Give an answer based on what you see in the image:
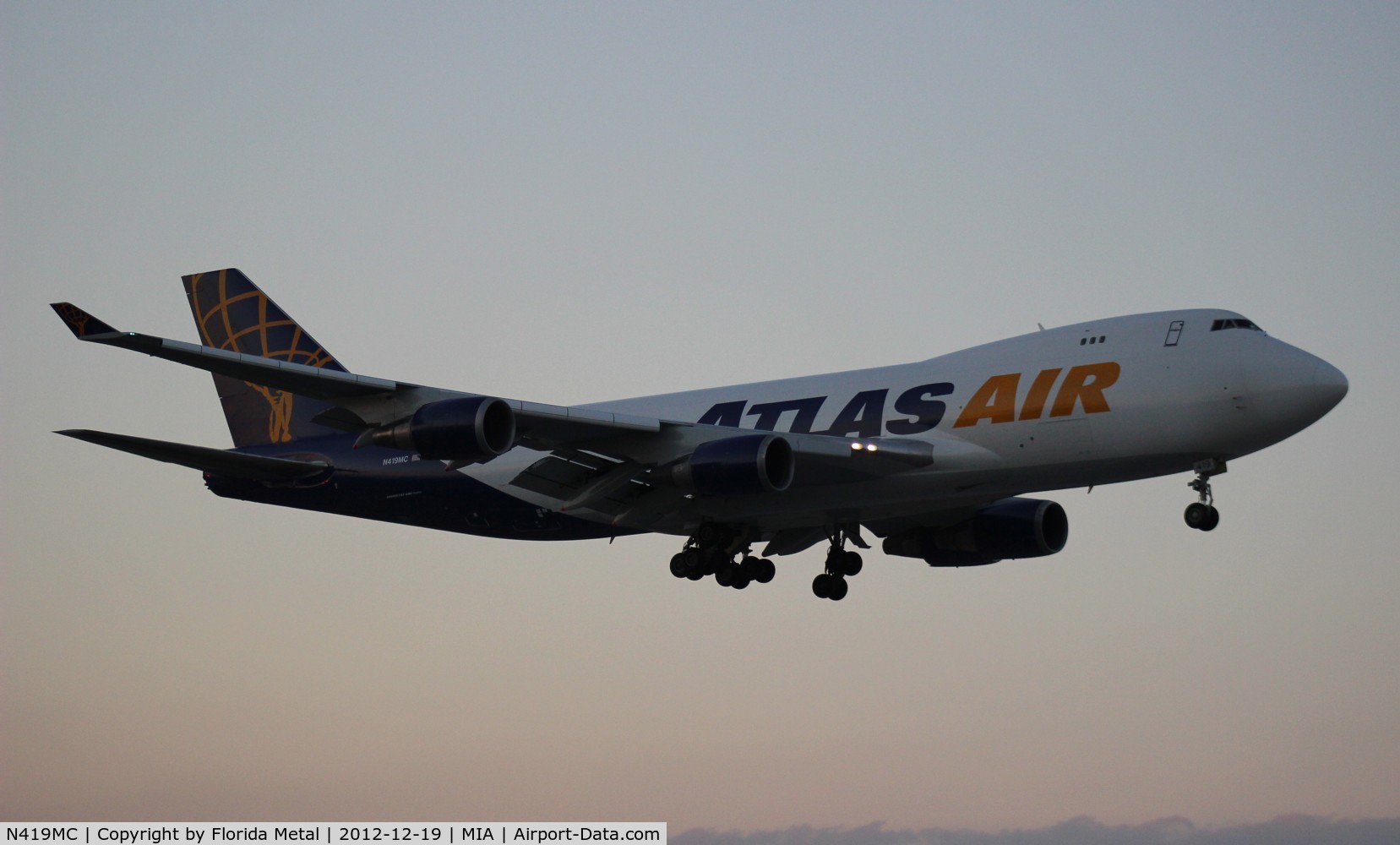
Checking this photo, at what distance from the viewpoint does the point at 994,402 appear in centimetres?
3291

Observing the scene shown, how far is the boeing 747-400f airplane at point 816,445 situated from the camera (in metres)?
31.2

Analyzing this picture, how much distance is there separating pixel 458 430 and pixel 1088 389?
40.9 feet

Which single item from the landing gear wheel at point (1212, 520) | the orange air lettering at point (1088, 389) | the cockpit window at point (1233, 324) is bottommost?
the landing gear wheel at point (1212, 520)

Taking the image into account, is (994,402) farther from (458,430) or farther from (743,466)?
(458,430)

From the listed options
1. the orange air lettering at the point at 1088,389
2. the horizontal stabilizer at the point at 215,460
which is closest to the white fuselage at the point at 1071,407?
the orange air lettering at the point at 1088,389

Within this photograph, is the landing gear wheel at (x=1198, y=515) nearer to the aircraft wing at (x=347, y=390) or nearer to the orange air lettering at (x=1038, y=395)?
the orange air lettering at (x=1038, y=395)

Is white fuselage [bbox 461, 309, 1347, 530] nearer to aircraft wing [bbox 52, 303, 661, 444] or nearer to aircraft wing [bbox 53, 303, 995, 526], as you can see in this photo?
aircraft wing [bbox 53, 303, 995, 526]

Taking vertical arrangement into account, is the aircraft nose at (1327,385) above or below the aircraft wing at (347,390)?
below

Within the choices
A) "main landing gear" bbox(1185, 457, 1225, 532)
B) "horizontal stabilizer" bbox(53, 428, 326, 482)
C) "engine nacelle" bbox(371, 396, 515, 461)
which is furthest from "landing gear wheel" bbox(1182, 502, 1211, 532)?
"horizontal stabilizer" bbox(53, 428, 326, 482)

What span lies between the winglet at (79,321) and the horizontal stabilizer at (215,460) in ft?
14.3

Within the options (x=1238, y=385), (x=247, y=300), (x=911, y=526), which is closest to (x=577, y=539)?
(x=911, y=526)

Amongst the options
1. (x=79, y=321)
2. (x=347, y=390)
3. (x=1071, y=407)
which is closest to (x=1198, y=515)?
(x=1071, y=407)

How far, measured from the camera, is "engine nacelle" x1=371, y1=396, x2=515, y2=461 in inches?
1207

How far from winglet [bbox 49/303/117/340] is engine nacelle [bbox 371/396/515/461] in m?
5.87
